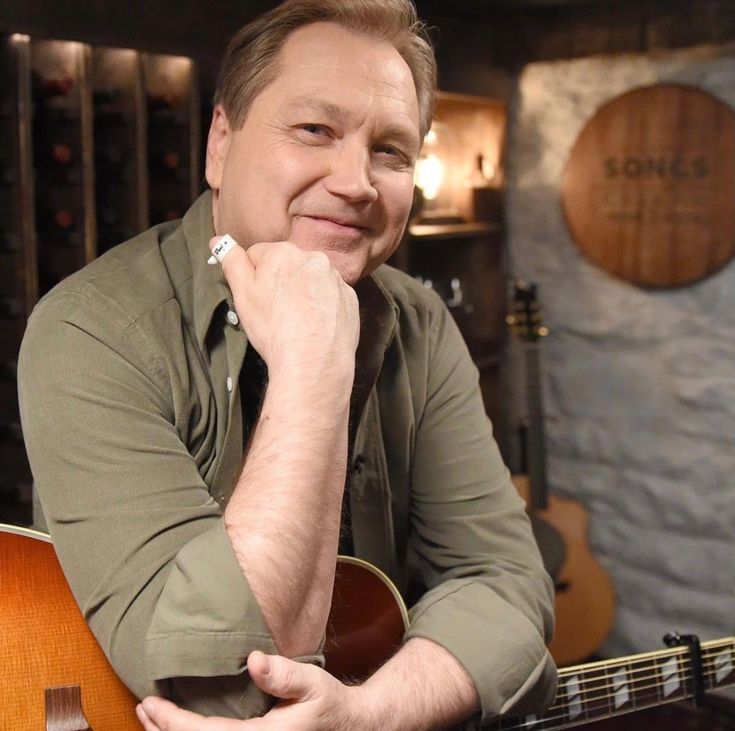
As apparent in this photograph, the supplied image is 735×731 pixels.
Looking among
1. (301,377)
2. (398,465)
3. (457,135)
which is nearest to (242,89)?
(301,377)

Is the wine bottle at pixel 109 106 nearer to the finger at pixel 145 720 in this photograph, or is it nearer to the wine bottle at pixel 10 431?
the wine bottle at pixel 10 431

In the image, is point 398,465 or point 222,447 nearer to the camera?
point 222,447

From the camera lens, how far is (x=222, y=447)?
1.44 meters

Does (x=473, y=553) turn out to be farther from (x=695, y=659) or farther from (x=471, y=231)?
(x=471, y=231)

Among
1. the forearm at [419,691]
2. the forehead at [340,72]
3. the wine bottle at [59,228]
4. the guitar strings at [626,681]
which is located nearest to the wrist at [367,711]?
the forearm at [419,691]

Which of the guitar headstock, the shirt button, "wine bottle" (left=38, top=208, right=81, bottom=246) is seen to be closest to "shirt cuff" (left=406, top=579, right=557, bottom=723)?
the shirt button

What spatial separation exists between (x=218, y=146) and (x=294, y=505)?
737 millimetres

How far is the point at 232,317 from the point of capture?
4.81 feet

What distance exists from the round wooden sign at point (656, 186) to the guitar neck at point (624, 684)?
2.04m

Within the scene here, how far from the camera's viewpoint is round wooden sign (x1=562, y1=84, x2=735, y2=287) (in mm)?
3529

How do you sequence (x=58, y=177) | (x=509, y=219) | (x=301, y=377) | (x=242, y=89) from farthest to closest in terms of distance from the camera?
(x=509, y=219) < (x=58, y=177) < (x=242, y=89) < (x=301, y=377)

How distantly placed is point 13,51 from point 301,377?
4.68 feet

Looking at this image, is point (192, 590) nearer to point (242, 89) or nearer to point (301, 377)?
point (301, 377)

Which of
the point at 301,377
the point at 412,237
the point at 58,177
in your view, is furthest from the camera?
the point at 412,237
